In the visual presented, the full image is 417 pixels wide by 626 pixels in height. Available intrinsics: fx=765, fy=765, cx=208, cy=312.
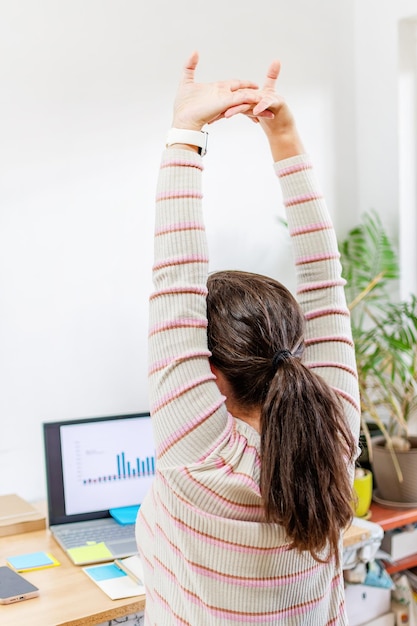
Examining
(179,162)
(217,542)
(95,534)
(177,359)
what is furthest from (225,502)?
(95,534)

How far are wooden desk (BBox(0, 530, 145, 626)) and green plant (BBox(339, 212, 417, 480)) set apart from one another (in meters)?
1.04

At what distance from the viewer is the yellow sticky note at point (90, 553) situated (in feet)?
5.45

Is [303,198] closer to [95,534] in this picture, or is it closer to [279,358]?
[279,358]

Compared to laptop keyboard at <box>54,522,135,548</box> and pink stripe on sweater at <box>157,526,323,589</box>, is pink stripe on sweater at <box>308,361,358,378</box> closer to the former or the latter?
pink stripe on sweater at <box>157,526,323,589</box>

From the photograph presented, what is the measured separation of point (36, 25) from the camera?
1975 millimetres

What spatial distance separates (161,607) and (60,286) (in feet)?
4.16

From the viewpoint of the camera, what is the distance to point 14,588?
1.50 meters

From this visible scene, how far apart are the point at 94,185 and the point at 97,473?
0.78 meters

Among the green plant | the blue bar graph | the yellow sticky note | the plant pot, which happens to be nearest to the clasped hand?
the yellow sticky note

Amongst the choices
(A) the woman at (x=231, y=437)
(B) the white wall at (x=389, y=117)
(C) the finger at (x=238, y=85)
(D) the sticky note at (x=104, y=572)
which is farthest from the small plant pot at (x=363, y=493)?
(C) the finger at (x=238, y=85)

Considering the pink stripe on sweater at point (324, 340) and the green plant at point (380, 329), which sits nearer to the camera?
the pink stripe on sweater at point (324, 340)

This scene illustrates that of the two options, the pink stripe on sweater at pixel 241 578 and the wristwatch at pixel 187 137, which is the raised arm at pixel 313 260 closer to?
the wristwatch at pixel 187 137

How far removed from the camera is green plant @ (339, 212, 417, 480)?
234 cm

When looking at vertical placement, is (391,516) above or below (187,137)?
below
